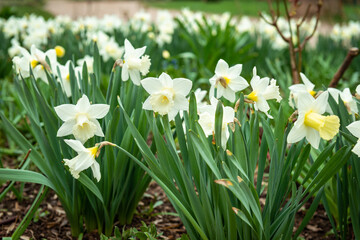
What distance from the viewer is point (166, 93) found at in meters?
1.31

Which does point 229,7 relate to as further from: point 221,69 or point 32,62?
point 221,69

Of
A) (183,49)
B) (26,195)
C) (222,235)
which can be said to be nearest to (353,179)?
(222,235)

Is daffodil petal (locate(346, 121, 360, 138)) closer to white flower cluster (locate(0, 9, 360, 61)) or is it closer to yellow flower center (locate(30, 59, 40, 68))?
yellow flower center (locate(30, 59, 40, 68))

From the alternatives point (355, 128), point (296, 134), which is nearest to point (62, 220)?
point (296, 134)

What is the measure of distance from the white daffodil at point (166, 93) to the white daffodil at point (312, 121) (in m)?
0.36

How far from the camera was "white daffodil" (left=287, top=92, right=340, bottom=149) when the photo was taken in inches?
48.7

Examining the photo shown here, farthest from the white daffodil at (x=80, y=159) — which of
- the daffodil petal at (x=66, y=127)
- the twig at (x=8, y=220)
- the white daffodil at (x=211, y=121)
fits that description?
the twig at (x=8, y=220)

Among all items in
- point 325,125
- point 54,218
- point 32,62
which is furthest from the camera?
point 54,218

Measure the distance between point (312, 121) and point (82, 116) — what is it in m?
0.75

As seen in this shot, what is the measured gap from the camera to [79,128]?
137cm

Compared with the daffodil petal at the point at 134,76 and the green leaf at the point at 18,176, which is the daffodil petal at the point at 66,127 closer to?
the green leaf at the point at 18,176

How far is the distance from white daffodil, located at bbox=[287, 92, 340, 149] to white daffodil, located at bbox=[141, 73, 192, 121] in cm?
36

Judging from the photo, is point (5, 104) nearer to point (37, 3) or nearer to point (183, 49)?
point (183, 49)

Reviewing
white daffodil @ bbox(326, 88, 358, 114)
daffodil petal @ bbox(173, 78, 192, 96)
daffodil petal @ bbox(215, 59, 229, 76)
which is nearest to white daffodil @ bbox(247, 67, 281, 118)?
daffodil petal @ bbox(215, 59, 229, 76)
